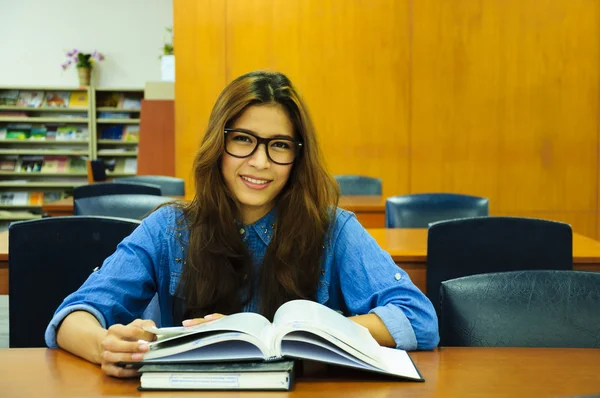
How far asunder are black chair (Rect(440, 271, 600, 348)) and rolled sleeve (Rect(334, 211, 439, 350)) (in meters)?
0.10

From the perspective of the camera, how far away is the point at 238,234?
5.63 ft

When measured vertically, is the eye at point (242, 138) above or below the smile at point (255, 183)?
above

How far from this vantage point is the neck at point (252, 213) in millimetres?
1768

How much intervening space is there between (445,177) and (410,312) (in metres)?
4.92

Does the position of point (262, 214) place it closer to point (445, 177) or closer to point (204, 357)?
point (204, 357)

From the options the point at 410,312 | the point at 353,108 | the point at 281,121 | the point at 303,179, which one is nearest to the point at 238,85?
the point at 281,121

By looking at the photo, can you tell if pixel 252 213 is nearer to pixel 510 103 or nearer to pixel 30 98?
pixel 510 103

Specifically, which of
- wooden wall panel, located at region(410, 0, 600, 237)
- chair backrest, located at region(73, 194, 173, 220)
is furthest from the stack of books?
wooden wall panel, located at region(410, 0, 600, 237)

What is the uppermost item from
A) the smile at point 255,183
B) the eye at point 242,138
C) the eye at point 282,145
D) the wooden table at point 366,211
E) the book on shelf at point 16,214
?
the eye at point 242,138

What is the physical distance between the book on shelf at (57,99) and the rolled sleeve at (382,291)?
30.5 ft

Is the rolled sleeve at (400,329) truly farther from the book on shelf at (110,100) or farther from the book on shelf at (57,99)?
the book on shelf at (57,99)

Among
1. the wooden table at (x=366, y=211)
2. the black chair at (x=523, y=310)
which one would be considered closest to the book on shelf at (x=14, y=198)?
the wooden table at (x=366, y=211)

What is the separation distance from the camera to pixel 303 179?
1720 millimetres

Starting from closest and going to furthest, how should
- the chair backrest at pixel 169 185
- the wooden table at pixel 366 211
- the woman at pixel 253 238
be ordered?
the woman at pixel 253 238, the wooden table at pixel 366 211, the chair backrest at pixel 169 185
